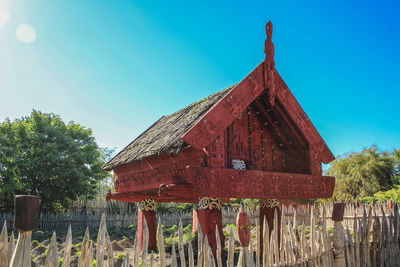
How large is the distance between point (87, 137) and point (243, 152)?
685 inches

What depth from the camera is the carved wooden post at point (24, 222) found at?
2018 millimetres

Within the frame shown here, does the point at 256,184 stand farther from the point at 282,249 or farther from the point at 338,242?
the point at 338,242

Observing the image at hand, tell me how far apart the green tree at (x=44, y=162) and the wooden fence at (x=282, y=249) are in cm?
1255

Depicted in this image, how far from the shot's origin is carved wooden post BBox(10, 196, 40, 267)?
6.62 ft

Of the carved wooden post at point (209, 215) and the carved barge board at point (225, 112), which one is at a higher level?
the carved barge board at point (225, 112)

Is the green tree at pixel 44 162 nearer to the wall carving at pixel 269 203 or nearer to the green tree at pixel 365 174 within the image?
the wall carving at pixel 269 203

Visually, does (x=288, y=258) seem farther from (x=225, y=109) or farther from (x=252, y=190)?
(x=225, y=109)

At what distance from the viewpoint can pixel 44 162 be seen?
1750 centimetres

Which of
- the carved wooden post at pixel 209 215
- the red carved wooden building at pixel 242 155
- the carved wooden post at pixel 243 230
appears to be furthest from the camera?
the carved wooden post at pixel 209 215

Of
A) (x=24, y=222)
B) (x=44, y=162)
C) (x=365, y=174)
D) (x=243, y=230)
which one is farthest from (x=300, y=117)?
(x=365, y=174)

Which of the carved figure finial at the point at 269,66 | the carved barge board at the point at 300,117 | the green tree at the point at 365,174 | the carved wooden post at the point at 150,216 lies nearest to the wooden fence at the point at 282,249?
the carved wooden post at the point at 150,216

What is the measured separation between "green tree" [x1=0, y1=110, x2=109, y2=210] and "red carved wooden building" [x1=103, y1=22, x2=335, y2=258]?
1220 centimetres

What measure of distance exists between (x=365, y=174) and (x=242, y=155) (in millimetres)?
25009

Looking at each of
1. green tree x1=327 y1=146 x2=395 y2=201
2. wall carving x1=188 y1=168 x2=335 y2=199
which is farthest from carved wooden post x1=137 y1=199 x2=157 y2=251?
green tree x1=327 y1=146 x2=395 y2=201
